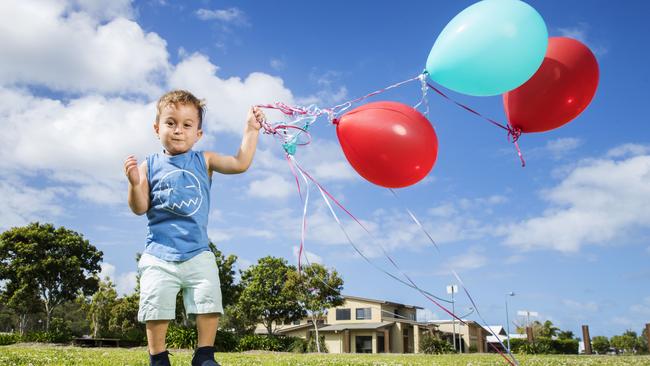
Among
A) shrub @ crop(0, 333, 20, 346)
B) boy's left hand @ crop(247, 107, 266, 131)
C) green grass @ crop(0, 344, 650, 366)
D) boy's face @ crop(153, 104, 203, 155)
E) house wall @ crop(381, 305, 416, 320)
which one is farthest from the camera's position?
house wall @ crop(381, 305, 416, 320)

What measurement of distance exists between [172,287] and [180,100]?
1.29 m

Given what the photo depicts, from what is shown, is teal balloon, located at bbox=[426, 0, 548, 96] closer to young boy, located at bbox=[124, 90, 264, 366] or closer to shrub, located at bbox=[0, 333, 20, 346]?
young boy, located at bbox=[124, 90, 264, 366]

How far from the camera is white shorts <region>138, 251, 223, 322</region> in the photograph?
3.15m

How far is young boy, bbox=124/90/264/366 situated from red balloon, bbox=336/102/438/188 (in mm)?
1145

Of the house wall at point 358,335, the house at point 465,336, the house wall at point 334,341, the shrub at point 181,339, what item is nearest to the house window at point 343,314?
the house wall at point 358,335

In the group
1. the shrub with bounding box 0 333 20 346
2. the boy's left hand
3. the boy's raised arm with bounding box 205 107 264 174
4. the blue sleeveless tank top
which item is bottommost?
the shrub with bounding box 0 333 20 346

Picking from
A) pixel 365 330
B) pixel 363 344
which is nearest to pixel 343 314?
pixel 363 344

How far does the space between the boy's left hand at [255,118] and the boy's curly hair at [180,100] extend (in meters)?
0.37

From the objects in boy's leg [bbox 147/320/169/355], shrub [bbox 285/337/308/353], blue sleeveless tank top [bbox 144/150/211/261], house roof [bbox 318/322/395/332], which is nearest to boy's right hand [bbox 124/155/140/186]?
blue sleeveless tank top [bbox 144/150/211/261]

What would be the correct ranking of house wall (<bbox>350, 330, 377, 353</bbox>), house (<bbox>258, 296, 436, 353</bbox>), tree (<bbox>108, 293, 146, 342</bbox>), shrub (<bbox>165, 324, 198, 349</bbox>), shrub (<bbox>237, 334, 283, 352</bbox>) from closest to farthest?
shrub (<bbox>165, 324, 198, 349</bbox>)
shrub (<bbox>237, 334, 283, 352</bbox>)
tree (<bbox>108, 293, 146, 342</bbox>)
house wall (<bbox>350, 330, 377, 353</bbox>)
house (<bbox>258, 296, 436, 353</bbox>)

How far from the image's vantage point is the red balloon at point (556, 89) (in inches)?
196

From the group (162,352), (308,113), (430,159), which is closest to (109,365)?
(162,352)

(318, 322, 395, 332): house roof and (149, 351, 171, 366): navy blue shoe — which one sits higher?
(318, 322, 395, 332): house roof

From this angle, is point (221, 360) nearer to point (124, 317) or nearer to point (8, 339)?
point (8, 339)
